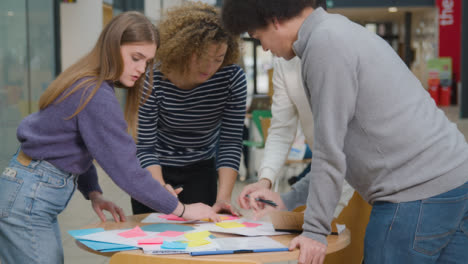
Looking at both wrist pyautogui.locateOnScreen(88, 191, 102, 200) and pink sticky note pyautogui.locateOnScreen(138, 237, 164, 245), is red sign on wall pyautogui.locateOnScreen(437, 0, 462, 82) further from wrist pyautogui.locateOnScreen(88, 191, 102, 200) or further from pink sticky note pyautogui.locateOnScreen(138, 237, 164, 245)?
pink sticky note pyautogui.locateOnScreen(138, 237, 164, 245)

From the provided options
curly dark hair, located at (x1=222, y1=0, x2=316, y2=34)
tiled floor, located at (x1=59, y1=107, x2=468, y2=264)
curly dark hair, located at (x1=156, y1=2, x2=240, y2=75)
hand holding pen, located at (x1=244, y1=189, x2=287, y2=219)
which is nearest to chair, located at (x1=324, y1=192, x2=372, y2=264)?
hand holding pen, located at (x1=244, y1=189, x2=287, y2=219)

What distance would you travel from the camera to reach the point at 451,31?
19.6 meters

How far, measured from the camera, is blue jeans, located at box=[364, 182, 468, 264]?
1472mm

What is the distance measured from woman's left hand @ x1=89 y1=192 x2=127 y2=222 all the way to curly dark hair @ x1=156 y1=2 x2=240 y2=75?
578 millimetres

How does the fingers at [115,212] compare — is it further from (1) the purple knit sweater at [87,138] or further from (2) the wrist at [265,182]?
(2) the wrist at [265,182]

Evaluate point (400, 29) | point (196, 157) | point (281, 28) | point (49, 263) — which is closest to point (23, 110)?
point (196, 157)

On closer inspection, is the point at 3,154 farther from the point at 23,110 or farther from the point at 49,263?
the point at 49,263

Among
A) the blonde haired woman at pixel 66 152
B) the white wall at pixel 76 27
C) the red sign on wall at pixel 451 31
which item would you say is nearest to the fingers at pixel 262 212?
the blonde haired woman at pixel 66 152

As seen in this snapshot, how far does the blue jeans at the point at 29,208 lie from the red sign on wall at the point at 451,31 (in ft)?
62.5

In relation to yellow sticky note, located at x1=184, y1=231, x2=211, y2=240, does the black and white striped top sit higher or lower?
higher

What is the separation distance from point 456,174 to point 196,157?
1.32 m

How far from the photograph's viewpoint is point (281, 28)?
1.57m

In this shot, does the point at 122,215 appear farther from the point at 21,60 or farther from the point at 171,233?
the point at 21,60

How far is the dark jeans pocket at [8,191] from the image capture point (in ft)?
5.77
